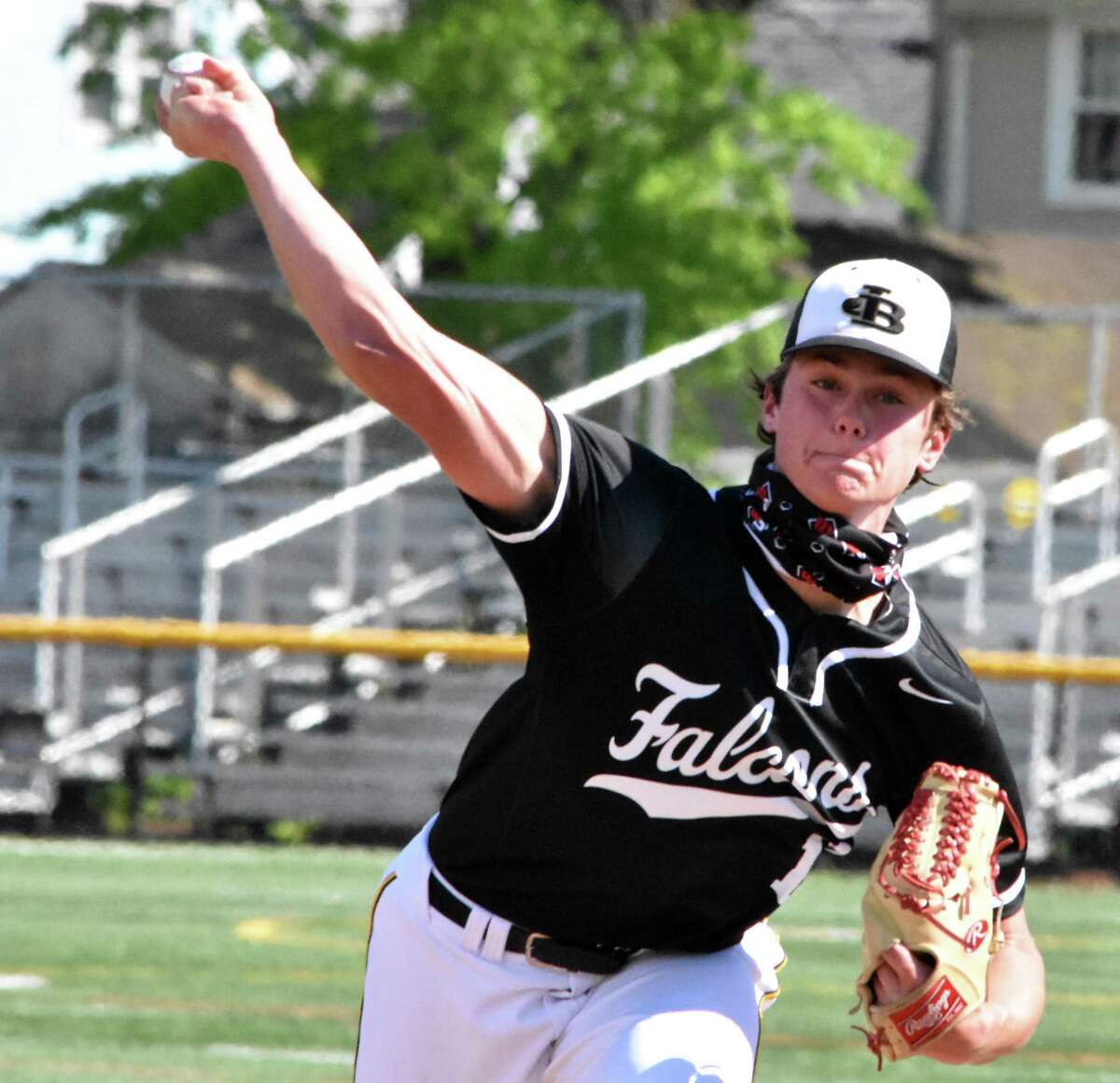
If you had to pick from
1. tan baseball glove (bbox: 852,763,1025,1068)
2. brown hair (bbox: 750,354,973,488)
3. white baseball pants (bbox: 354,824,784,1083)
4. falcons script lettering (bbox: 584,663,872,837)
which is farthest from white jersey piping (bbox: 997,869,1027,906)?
brown hair (bbox: 750,354,973,488)

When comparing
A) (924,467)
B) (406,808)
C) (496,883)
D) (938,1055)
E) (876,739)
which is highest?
(924,467)

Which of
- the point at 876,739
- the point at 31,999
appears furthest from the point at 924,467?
the point at 31,999

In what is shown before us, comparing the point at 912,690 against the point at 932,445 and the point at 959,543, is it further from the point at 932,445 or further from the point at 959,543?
the point at 959,543

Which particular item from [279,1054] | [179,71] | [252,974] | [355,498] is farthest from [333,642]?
[179,71]

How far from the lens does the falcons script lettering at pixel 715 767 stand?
320 centimetres

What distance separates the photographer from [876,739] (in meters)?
3.38

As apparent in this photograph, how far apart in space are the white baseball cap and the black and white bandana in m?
0.24

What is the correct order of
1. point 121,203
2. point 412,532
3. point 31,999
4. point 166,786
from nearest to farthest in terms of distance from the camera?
point 31,999 < point 166,786 < point 412,532 < point 121,203

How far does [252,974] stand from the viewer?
7.97 metres

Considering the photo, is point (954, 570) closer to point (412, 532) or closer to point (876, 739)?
point (412, 532)

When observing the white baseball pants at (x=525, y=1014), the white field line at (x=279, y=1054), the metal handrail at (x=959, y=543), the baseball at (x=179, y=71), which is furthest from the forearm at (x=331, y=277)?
the metal handrail at (x=959, y=543)

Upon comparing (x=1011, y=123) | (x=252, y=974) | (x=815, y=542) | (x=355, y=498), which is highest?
(x=815, y=542)

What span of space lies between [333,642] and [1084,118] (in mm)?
15461

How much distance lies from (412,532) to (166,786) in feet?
11.1
